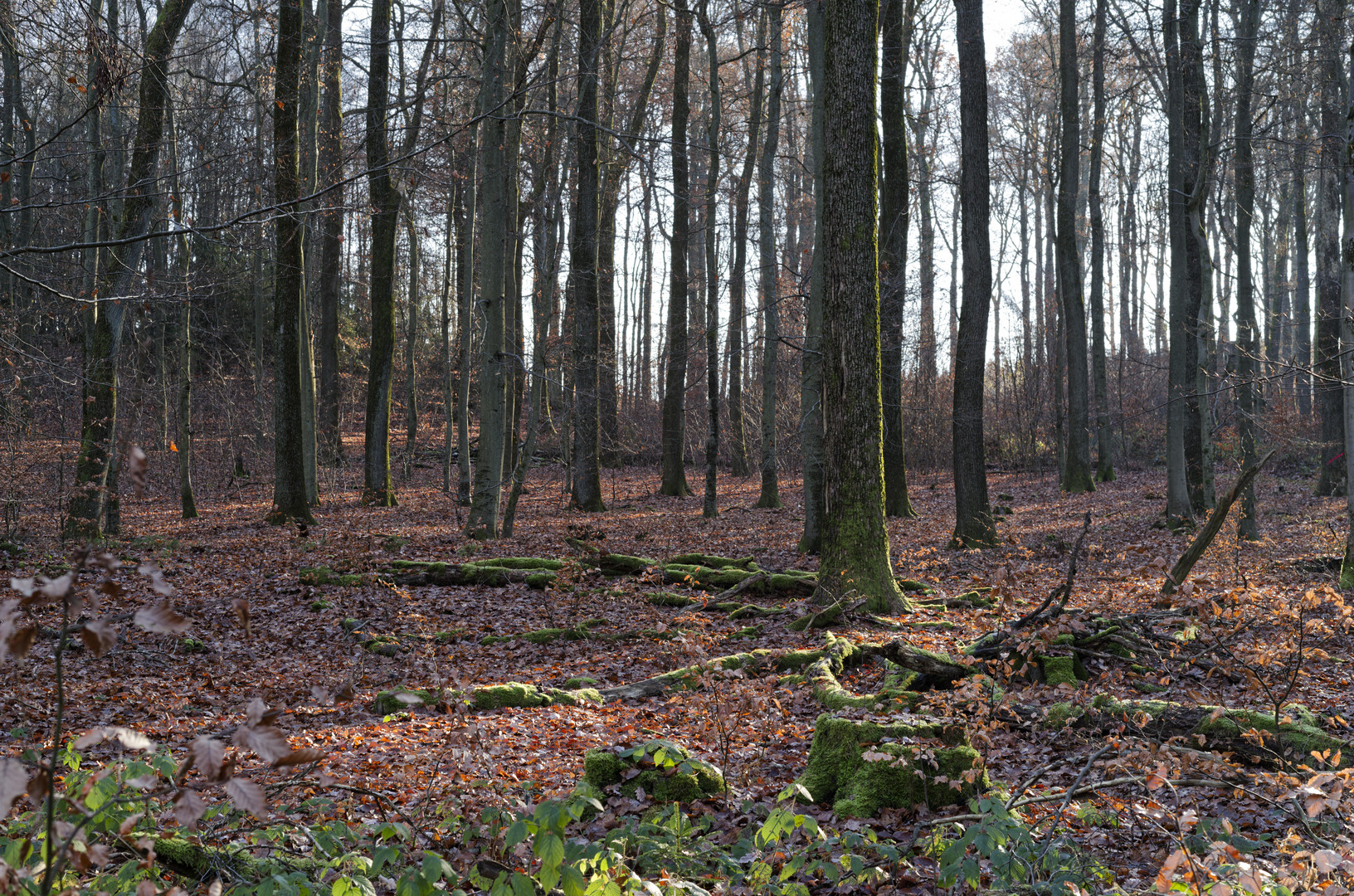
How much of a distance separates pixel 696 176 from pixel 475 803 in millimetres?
23769

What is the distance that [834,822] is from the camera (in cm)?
395

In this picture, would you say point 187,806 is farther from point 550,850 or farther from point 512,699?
point 512,699

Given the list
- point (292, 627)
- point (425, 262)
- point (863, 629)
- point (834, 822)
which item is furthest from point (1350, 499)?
point (425, 262)

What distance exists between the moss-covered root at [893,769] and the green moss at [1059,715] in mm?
1224

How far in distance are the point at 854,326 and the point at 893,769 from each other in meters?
5.02

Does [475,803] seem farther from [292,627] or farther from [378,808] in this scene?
[292,627]

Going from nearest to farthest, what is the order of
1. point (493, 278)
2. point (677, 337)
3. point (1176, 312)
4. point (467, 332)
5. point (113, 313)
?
point (113, 313) → point (493, 278) → point (1176, 312) → point (467, 332) → point (677, 337)

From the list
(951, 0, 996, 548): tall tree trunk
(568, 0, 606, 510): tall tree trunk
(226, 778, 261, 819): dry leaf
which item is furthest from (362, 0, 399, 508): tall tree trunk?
(226, 778, 261, 819): dry leaf

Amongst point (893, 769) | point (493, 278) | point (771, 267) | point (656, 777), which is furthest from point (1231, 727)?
point (771, 267)

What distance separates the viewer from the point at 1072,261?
18562mm

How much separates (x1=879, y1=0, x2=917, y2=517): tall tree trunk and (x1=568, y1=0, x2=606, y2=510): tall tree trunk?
5.63m

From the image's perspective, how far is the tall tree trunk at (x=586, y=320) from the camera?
55.2 feet

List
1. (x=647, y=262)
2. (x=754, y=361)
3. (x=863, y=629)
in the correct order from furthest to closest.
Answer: (x=647, y=262)
(x=754, y=361)
(x=863, y=629)

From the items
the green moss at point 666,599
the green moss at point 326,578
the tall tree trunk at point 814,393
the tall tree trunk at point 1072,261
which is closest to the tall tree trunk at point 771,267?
the tall tree trunk at point 814,393
